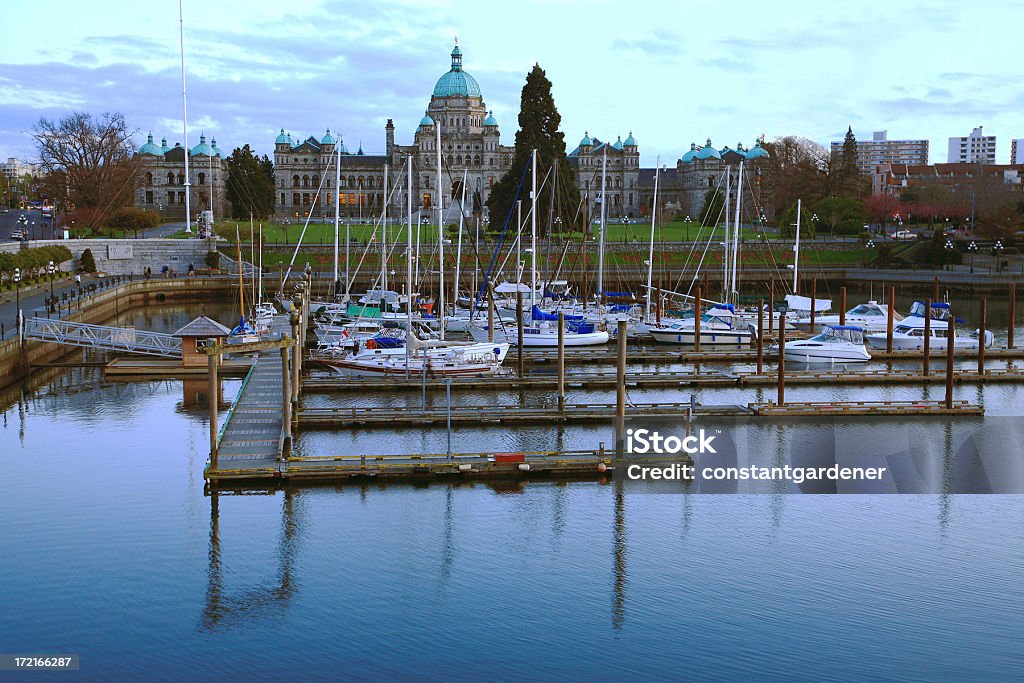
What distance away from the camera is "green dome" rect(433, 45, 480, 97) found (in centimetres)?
16825

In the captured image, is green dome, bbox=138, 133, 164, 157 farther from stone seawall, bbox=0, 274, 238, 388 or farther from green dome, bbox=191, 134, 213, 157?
stone seawall, bbox=0, 274, 238, 388

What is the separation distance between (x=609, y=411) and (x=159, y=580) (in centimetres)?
1871

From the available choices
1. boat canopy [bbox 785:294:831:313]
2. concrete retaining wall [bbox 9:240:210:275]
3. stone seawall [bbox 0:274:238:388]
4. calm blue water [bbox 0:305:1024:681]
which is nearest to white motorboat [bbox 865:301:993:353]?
boat canopy [bbox 785:294:831:313]

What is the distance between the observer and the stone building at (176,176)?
162000 mm

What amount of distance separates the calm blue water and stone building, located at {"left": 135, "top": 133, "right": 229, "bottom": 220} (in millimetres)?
134755

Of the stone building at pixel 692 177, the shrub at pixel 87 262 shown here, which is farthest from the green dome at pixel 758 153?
the shrub at pixel 87 262

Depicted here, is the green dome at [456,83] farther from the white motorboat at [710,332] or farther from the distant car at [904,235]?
the white motorboat at [710,332]

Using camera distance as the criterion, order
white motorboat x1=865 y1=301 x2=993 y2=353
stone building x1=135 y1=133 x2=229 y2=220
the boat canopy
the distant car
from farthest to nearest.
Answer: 1. stone building x1=135 y1=133 x2=229 y2=220
2. the distant car
3. the boat canopy
4. white motorboat x1=865 y1=301 x2=993 y2=353

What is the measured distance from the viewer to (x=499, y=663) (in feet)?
69.2

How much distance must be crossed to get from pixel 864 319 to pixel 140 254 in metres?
62.3

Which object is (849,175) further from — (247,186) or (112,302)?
(112,302)

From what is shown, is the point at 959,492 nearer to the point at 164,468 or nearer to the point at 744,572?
the point at 744,572

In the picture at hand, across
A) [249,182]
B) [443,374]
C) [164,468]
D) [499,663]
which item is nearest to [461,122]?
[249,182]

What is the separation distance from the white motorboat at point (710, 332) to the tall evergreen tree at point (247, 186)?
278ft
